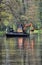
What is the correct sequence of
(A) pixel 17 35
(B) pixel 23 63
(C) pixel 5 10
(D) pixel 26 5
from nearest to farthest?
(B) pixel 23 63 → (A) pixel 17 35 → (C) pixel 5 10 → (D) pixel 26 5

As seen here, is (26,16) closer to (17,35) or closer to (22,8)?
(22,8)

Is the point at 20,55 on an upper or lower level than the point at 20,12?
upper

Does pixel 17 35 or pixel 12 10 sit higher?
pixel 12 10

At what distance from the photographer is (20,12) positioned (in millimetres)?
22484

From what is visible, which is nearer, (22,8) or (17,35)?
(17,35)

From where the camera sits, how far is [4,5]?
20656mm

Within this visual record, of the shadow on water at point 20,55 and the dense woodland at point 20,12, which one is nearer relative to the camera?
the shadow on water at point 20,55

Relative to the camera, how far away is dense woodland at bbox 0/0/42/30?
21219 millimetres

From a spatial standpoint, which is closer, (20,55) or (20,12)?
(20,55)

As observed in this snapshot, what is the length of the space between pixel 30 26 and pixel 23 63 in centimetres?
1717

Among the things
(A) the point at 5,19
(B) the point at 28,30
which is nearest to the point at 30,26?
(B) the point at 28,30

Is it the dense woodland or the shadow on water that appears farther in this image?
the dense woodland

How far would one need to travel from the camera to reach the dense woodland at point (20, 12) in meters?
21.2

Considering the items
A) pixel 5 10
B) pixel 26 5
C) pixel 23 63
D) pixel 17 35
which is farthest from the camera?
pixel 26 5
